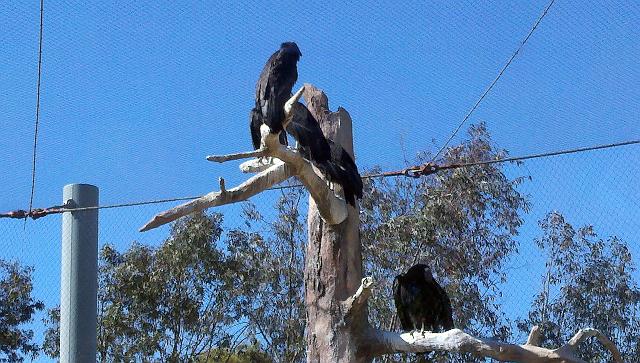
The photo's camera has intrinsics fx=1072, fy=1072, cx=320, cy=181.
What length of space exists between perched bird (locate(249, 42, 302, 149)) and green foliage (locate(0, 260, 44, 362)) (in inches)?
265

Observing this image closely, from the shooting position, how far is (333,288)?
516cm

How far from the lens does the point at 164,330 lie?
1045 cm

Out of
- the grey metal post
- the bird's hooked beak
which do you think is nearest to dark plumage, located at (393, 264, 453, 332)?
the bird's hooked beak

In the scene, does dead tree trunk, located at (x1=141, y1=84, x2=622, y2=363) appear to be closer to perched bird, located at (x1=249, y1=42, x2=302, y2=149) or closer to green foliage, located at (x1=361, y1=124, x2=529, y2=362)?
perched bird, located at (x1=249, y1=42, x2=302, y2=149)

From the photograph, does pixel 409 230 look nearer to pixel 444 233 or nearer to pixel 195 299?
pixel 444 233

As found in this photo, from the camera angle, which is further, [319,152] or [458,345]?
[319,152]

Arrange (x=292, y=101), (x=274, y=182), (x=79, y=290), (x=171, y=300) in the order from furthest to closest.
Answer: (x=171, y=300)
(x=79, y=290)
(x=274, y=182)
(x=292, y=101)

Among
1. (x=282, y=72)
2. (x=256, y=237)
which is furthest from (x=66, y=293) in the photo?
(x=256, y=237)

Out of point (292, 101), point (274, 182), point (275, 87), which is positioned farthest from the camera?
point (275, 87)

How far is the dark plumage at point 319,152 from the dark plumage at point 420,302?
0.90 m

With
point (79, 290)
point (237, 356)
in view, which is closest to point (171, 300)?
point (237, 356)

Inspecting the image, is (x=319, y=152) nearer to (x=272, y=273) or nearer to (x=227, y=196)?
(x=227, y=196)

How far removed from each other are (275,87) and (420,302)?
1478mm

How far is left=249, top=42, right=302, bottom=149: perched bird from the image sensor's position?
17.0 feet
